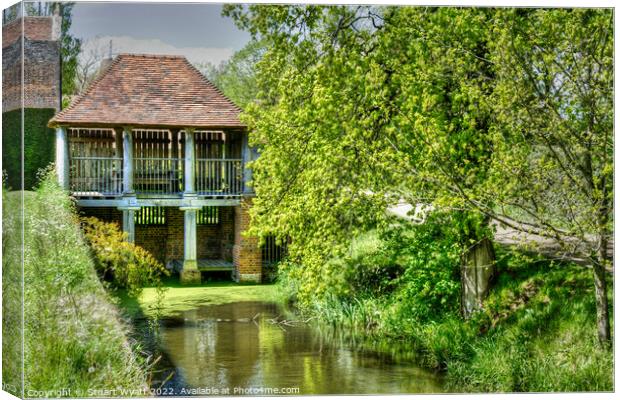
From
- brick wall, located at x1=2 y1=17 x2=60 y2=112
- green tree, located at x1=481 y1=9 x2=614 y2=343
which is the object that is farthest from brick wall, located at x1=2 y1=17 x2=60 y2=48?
green tree, located at x1=481 y1=9 x2=614 y2=343

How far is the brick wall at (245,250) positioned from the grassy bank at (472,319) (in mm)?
440

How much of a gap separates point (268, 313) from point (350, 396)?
191 cm

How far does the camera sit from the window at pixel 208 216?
1090 centimetres

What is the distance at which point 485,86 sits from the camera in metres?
10.1

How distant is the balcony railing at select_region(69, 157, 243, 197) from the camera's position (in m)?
10.4

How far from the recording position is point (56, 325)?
31.3ft

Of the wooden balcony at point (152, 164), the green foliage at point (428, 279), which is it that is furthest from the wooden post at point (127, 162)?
the green foliage at point (428, 279)

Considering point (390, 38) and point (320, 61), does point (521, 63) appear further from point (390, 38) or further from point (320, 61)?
point (320, 61)

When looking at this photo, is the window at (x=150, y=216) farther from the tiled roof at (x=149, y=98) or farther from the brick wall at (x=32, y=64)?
the brick wall at (x=32, y=64)

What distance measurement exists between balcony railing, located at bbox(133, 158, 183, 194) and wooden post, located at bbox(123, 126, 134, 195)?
82mm

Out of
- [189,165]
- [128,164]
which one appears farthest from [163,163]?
[128,164]

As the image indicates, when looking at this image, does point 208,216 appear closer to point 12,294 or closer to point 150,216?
point 150,216

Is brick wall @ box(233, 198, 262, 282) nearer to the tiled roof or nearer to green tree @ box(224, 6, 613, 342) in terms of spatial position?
green tree @ box(224, 6, 613, 342)

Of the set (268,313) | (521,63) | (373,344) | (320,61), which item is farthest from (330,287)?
(521,63)
